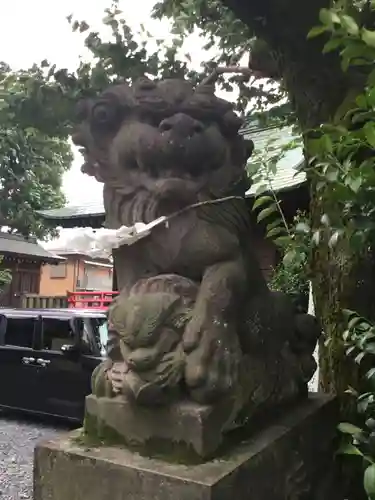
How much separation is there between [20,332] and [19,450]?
5.41 ft

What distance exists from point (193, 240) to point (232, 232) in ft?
0.50

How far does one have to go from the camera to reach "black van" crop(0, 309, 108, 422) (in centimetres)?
585

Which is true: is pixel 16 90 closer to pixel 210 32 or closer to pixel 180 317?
pixel 210 32

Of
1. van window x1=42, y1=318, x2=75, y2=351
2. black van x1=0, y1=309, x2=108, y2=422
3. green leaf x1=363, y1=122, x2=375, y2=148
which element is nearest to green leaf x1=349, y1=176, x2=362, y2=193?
green leaf x1=363, y1=122, x2=375, y2=148

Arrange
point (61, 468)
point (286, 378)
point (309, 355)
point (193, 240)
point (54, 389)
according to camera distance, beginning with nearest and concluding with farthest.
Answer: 1. point (61, 468)
2. point (193, 240)
3. point (286, 378)
4. point (309, 355)
5. point (54, 389)

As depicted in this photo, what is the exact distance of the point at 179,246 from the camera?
1633mm

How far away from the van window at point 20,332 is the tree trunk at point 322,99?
4602 millimetres

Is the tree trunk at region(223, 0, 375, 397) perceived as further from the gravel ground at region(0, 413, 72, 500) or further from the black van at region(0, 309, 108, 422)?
the black van at region(0, 309, 108, 422)

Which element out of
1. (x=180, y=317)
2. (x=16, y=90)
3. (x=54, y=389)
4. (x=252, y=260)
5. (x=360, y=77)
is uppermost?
(x=16, y=90)

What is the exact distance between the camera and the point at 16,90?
10.0ft

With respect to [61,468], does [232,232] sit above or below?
above

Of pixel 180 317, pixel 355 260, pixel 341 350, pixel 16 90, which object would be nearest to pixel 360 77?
pixel 355 260

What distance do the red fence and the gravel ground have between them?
5076mm

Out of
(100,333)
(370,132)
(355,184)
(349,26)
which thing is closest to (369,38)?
(349,26)
